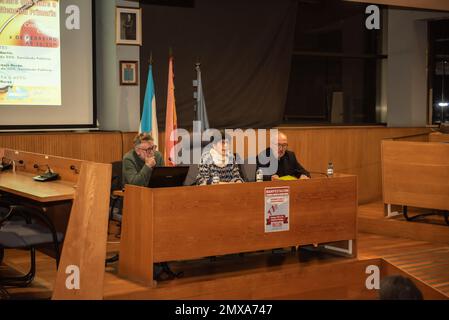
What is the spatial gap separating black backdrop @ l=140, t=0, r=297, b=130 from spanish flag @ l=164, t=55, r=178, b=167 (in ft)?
0.87

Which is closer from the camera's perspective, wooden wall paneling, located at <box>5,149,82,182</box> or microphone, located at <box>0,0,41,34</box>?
wooden wall paneling, located at <box>5,149,82,182</box>

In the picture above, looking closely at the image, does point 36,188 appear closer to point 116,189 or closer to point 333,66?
point 116,189

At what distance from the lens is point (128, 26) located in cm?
711

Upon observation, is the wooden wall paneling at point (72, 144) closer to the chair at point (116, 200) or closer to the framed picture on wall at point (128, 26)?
the chair at point (116, 200)

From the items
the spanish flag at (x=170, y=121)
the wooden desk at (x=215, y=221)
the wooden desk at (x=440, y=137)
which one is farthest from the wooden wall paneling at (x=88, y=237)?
the wooden desk at (x=440, y=137)

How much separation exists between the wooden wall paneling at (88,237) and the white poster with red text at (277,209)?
60.0 inches

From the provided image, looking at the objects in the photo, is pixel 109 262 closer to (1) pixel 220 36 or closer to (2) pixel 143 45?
(2) pixel 143 45

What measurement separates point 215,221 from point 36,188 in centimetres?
130

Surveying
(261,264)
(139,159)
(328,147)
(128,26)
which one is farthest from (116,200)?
(328,147)

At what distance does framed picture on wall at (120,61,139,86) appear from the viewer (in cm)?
715

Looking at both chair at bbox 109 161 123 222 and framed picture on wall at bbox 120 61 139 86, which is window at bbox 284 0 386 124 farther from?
chair at bbox 109 161 123 222

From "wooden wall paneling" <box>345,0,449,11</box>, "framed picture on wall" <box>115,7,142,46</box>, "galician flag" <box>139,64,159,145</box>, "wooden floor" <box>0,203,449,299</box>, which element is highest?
"wooden wall paneling" <box>345,0,449,11</box>

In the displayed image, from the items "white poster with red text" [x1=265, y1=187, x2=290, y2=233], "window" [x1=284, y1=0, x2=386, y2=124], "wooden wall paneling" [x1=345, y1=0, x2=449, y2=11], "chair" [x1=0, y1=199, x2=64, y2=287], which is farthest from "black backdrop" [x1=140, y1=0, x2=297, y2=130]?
"chair" [x1=0, y1=199, x2=64, y2=287]
